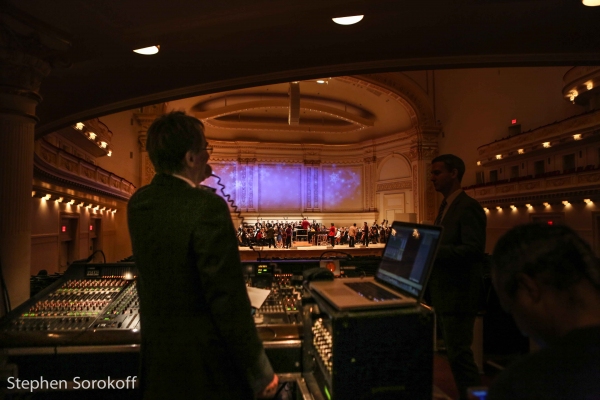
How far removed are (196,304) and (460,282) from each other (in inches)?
61.2

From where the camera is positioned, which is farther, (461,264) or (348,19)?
(348,19)

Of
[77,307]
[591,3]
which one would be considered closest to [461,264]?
[591,3]

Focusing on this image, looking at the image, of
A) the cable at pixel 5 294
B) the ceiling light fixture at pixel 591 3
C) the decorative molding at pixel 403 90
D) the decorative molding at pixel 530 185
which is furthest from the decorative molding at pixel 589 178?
the cable at pixel 5 294

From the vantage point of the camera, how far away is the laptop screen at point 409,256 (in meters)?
1.38

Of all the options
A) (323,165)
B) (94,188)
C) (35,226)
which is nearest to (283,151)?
(323,165)

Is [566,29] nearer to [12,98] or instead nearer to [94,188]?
[12,98]

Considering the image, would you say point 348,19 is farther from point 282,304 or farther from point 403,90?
point 403,90

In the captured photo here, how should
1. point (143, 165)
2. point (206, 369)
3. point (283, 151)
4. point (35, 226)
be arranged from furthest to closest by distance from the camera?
point (283, 151) < point (143, 165) < point (35, 226) < point (206, 369)

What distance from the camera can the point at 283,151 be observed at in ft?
59.9

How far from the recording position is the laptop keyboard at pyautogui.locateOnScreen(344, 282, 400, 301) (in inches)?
55.9

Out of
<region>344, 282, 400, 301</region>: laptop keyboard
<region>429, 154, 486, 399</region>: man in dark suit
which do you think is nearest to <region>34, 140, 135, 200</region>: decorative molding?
<region>344, 282, 400, 301</region>: laptop keyboard

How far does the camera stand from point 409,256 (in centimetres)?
154

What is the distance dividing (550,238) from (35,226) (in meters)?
7.76

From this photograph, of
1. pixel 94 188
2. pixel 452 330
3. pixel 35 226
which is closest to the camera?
pixel 452 330
